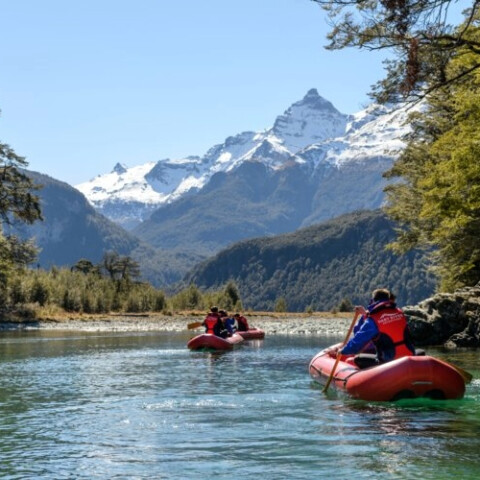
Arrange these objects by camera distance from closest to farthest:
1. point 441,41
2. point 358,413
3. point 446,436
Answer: point 446,436 → point 358,413 → point 441,41

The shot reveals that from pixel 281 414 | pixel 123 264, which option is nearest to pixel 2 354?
pixel 281 414

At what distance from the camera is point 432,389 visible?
16875mm

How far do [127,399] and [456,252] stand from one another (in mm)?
23785

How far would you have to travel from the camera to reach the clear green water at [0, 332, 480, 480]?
11.4 m

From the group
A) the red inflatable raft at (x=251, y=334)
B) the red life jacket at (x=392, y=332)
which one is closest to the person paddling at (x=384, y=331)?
the red life jacket at (x=392, y=332)

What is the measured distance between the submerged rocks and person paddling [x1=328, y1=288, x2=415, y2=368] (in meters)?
19.2

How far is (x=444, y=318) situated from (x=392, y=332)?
20660 millimetres

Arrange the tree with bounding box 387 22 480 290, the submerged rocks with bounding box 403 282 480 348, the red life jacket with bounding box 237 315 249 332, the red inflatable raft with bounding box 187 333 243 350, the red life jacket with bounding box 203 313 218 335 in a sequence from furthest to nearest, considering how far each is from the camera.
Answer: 1. the red life jacket with bounding box 237 315 249 332
2. the red life jacket with bounding box 203 313 218 335
3. the submerged rocks with bounding box 403 282 480 348
4. the red inflatable raft with bounding box 187 333 243 350
5. the tree with bounding box 387 22 480 290

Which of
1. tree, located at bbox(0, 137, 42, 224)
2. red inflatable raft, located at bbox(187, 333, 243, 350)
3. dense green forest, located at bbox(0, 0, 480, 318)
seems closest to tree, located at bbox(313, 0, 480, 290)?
dense green forest, located at bbox(0, 0, 480, 318)

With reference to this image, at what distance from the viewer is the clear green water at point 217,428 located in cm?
1144

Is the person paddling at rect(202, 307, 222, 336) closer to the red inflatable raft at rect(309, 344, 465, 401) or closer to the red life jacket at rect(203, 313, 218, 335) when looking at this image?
the red life jacket at rect(203, 313, 218, 335)

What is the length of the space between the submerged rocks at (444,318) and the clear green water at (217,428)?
1109 cm

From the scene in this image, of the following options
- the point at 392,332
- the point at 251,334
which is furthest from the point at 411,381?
the point at 251,334

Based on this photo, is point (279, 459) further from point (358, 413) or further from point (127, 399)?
point (127, 399)
